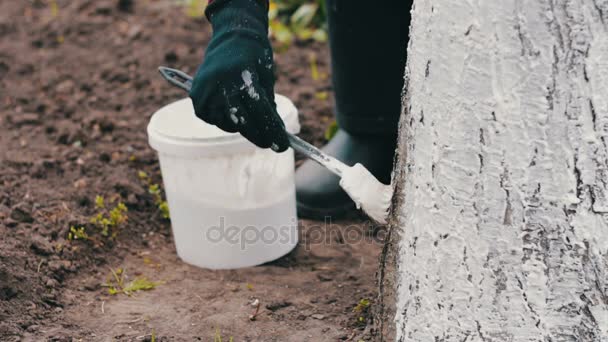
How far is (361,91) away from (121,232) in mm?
826

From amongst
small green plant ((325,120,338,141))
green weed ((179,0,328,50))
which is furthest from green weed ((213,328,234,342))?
green weed ((179,0,328,50))

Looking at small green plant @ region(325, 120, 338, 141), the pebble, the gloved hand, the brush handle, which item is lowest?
the pebble

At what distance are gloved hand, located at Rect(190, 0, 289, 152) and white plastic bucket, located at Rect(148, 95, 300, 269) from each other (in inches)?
9.9

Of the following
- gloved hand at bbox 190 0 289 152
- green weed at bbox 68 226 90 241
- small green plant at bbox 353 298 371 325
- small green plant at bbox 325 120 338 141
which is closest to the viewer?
gloved hand at bbox 190 0 289 152

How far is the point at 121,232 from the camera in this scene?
228 centimetres

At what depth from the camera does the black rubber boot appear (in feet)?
7.65

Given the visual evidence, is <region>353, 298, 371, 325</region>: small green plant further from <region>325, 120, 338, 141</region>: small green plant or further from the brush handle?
<region>325, 120, 338, 141</region>: small green plant

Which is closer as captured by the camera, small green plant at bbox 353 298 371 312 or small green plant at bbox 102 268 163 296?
small green plant at bbox 353 298 371 312

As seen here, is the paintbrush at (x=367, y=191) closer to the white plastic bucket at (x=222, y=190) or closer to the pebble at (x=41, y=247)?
the white plastic bucket at (x=222, y=190)

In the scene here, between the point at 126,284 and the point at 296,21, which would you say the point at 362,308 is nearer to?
the point at 126,284

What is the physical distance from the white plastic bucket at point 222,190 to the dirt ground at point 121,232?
67mm

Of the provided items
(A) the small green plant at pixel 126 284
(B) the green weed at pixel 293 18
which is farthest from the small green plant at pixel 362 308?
(B) the green weed at pixel 293 18

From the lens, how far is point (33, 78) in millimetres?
3342

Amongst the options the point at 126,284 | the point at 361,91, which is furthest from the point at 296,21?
the point at 126,284
